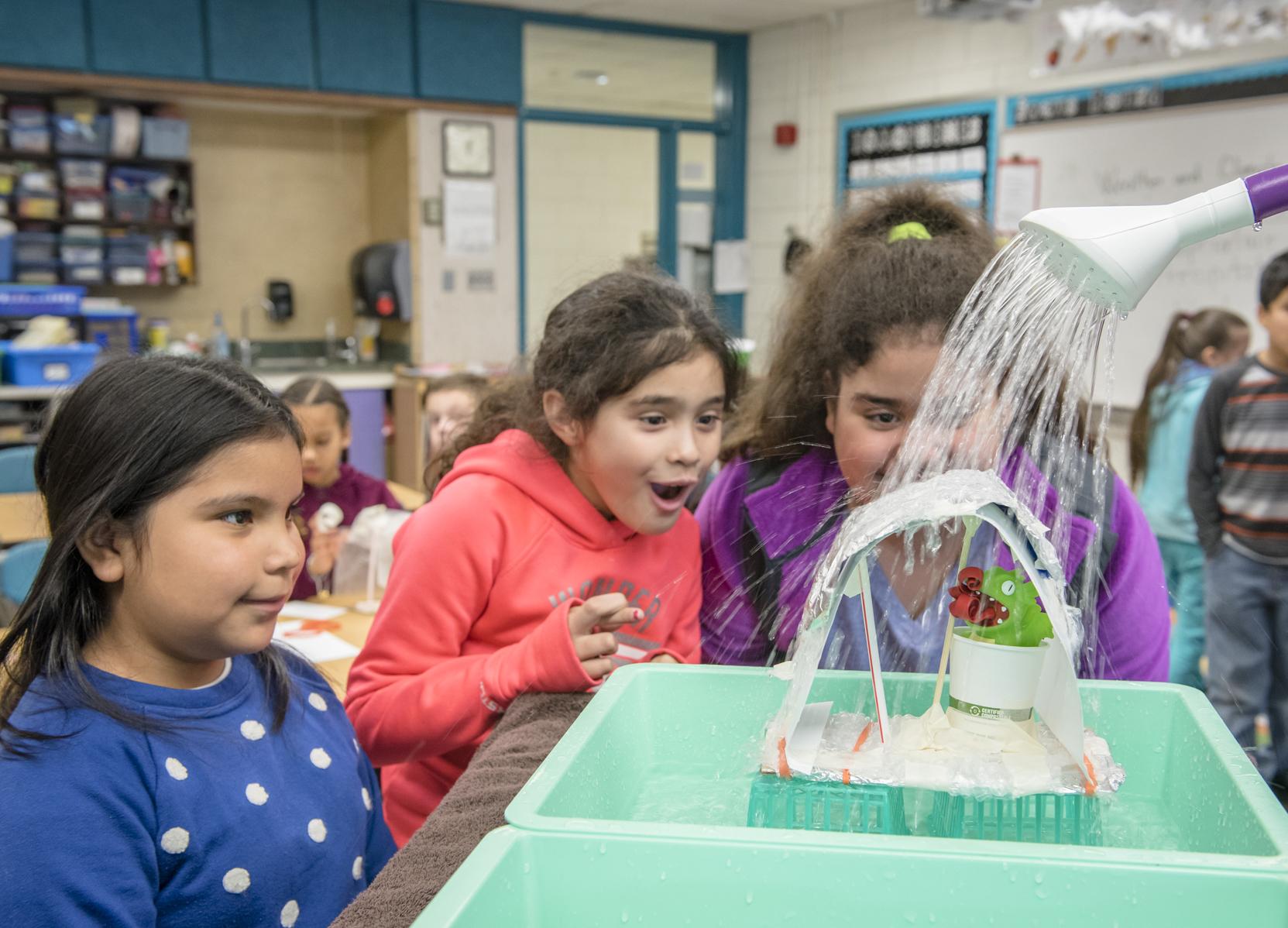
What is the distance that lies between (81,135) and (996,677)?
5491 mm

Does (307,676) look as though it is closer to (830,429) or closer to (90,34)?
(830,429)

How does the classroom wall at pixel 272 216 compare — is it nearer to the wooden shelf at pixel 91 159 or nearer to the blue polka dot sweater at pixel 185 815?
the wooden shelf at pixel 91 159

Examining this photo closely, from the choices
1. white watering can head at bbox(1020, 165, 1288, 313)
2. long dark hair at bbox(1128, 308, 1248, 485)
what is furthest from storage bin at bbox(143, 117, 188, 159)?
white watering can head at bbox(1020, 165, 1288, 313)

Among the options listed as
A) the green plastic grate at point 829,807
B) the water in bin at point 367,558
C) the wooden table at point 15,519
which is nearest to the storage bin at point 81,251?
the wooden table at point 15,519

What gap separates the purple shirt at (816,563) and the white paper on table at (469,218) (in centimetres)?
494

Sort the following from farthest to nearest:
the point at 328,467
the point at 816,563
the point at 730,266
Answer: the point at 730,266 → the point at 328,467 → the point at 816,563

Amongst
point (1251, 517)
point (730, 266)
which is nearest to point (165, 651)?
point (1251, 517)

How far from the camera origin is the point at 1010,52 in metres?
5.07

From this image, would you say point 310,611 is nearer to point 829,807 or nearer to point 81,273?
point 829,807

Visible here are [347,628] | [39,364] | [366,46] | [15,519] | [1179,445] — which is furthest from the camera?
[366,46]

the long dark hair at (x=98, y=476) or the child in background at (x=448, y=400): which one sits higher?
the long dark hair at (x=98, y=476)

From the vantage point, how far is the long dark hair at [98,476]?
0.90 metres

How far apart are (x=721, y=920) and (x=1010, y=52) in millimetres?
5214

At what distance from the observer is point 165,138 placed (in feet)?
17.6
